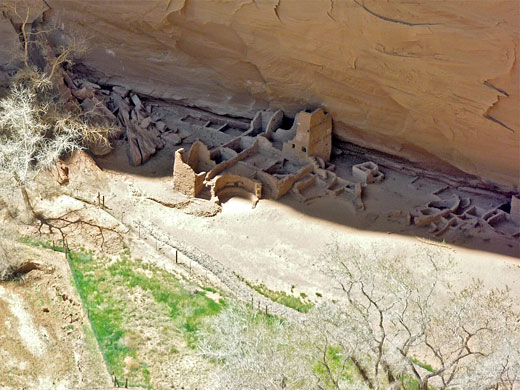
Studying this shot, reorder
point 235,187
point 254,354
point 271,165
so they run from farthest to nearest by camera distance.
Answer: point 271,165
point 235,187
point 254,354

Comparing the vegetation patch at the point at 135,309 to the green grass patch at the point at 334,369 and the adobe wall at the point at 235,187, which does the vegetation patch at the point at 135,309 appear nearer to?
the green grass patch at the point at 334,369

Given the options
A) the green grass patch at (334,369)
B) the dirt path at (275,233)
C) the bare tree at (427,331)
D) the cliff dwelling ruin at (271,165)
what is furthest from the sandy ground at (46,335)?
the cliff dwelling ruin at (271,165)

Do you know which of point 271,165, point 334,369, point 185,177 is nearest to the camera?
point 334,369

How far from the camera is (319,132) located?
1991 centimetres

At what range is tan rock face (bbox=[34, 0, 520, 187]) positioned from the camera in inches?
626

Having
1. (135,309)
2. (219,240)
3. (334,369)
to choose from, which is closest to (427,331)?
(334,369)

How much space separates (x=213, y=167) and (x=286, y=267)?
4626 millimetres

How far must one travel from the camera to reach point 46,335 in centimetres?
1316

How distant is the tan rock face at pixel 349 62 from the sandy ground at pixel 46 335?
912 centimetres

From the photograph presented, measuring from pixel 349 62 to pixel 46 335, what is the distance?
36.4 ft

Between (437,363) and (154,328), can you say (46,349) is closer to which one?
(154,328)

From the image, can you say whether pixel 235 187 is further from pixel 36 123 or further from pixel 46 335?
pixel 46 335

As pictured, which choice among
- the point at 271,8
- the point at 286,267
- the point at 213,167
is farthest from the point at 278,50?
the point at 286,267

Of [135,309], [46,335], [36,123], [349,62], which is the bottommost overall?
[46,335]
